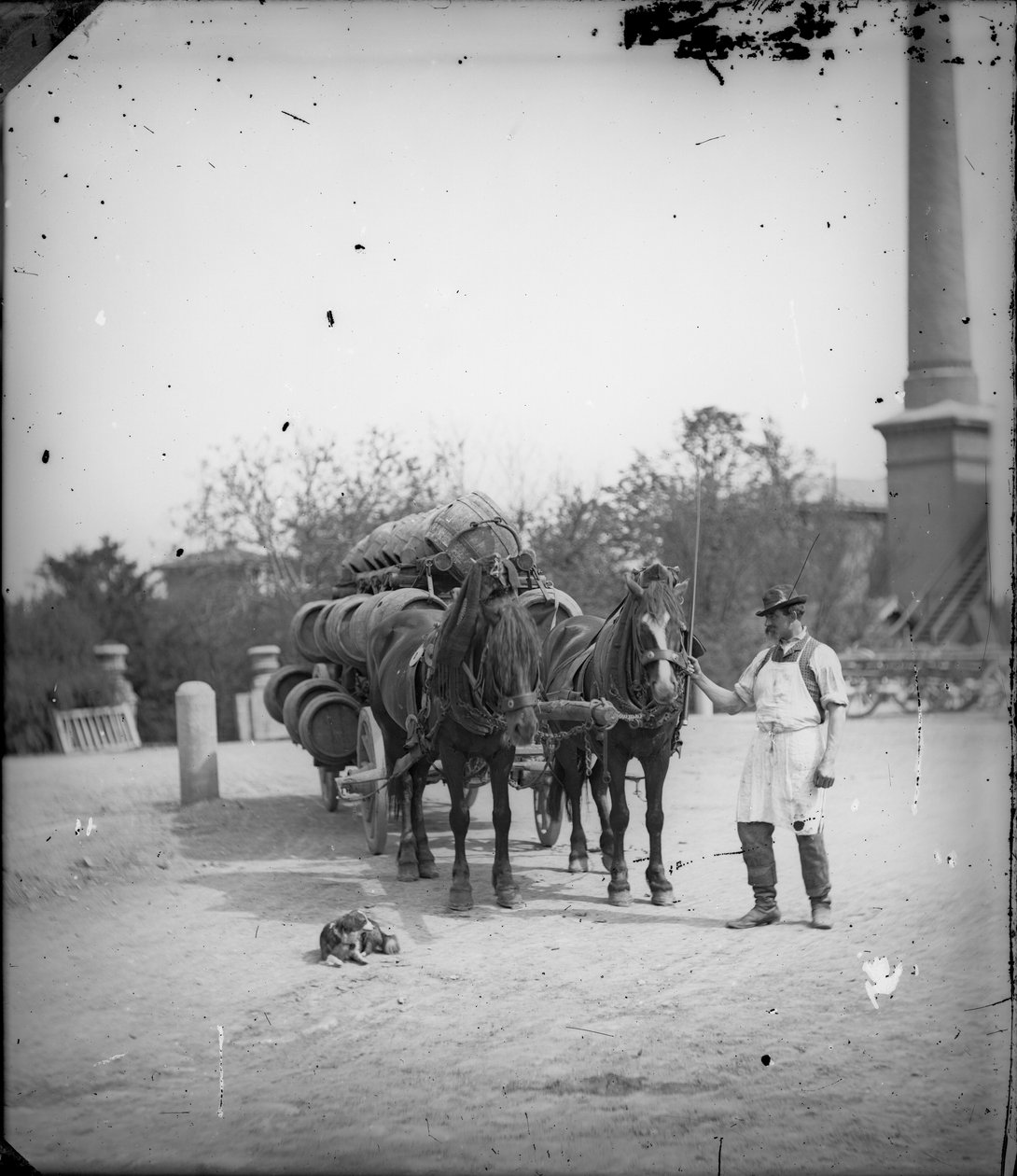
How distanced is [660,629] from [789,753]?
36.9 inches

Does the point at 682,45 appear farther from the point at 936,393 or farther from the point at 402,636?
the point at 402,636

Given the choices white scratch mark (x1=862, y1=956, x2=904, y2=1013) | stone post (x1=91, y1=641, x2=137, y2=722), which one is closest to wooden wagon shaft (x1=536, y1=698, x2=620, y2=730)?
white scratch mark (x1=862, y1=956, x2=904, y2=1013)

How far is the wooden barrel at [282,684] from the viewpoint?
33.8 feet

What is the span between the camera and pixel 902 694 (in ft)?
59.6

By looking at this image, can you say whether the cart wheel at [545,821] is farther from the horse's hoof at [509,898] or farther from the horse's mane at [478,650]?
the horse's mane at [478,650]

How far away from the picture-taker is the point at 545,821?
873 cm

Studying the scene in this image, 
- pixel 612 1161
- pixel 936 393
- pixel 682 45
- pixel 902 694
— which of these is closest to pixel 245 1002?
pixel 612 1161

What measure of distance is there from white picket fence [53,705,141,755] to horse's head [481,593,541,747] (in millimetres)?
10971

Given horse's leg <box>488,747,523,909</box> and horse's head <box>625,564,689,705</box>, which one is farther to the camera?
horse's leg <box>488,747,523,909</box>

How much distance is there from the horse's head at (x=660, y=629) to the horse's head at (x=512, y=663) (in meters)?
0.60

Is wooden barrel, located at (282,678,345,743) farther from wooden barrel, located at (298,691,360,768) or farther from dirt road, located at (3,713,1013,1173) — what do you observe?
dirt road, located at (3,713,1013,1173)

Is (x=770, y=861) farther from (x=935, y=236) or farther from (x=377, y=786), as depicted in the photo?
(x=935, y=236)

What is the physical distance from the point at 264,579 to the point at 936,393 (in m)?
16.1

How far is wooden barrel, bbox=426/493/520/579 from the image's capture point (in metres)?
8.27
